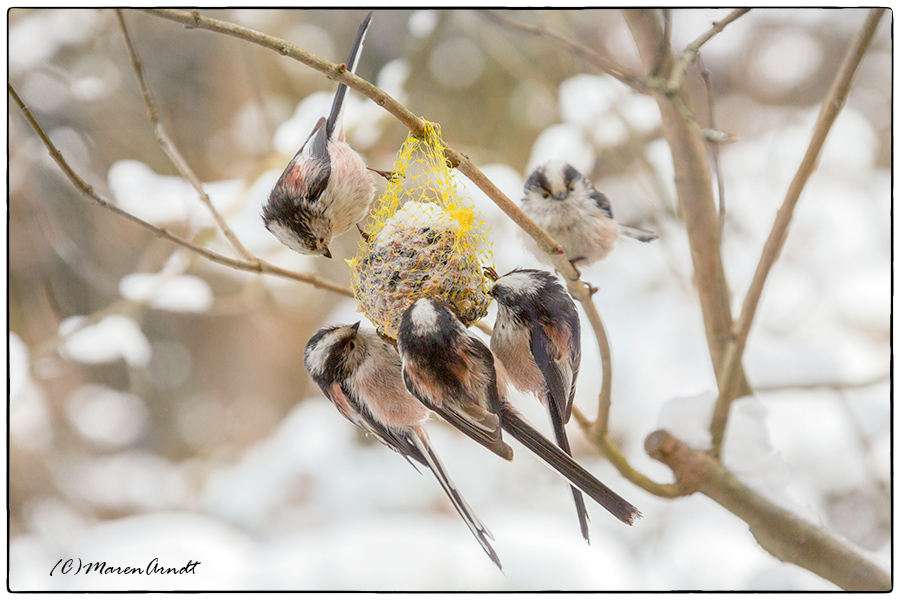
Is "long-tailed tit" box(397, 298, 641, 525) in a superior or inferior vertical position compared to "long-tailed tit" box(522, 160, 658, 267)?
inferior

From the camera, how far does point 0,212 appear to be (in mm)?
1082

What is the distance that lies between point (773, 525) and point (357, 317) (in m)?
0.93

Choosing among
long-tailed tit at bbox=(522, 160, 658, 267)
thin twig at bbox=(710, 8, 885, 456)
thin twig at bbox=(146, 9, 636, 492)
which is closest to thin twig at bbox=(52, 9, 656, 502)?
thin twig at bbox=(146, 9, 636, 492)

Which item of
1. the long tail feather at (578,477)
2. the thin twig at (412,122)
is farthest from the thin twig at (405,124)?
the long tail feather at (578,477)

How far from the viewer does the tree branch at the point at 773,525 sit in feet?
3.38

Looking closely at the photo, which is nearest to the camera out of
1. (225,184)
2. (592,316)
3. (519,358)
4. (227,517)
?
(519,358)

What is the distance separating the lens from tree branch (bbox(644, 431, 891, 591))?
1.03m

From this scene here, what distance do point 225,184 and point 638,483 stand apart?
1067mm

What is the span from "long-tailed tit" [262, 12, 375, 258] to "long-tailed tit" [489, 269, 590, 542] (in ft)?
0.83

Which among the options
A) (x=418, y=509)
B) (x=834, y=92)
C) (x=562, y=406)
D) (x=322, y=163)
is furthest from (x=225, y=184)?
(x=834, y=92)

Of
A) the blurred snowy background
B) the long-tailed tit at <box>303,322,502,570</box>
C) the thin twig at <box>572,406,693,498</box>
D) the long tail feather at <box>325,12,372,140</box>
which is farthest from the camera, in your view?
the blurred snowy background

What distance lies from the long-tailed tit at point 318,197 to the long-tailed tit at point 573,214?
31 centimetres

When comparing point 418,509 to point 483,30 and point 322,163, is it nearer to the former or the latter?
point 322,163

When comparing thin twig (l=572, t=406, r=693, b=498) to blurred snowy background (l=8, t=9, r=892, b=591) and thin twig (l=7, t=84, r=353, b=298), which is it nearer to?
blurred snowy background (l=8, t=9, r=892, b=591)
